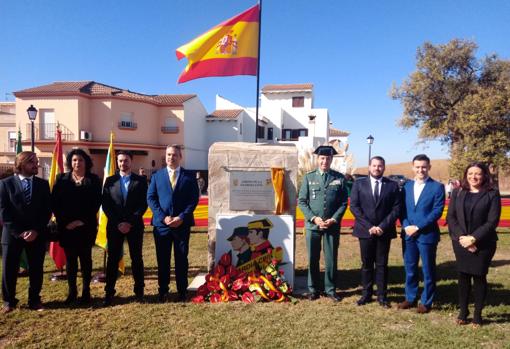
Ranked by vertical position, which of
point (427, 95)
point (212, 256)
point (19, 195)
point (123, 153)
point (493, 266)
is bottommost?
point (493, 266)

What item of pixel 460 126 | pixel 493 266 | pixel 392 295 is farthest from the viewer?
pixel 460 126

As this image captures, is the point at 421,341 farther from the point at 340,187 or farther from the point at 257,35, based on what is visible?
the point at 257,35

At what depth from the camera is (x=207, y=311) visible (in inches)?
158

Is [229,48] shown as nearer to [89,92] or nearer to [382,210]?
[382,210]

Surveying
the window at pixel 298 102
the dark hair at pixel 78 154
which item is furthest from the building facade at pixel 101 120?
the dark hair at pixel 78 154

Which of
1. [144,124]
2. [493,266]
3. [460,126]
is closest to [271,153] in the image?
[493,266]

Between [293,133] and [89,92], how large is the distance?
1709 centimetres

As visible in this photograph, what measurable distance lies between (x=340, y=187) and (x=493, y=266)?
12.8 ft

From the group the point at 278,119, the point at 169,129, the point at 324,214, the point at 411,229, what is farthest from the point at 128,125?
the point at 411,229

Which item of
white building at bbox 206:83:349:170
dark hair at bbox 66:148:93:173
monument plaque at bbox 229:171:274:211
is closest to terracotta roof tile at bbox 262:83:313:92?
white building at bbox 206:83:349:170

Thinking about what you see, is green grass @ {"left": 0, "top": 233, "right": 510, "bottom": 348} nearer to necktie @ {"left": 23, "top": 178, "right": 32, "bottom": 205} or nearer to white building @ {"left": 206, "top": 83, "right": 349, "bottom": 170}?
necktie @ {"left": 23, "top": 178, "right": 32, "bottom": 205}

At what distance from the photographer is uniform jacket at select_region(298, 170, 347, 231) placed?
173 inches

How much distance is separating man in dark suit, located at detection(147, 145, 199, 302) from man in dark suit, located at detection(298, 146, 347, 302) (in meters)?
1.50

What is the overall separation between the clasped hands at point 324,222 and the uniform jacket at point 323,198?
0.07 m
